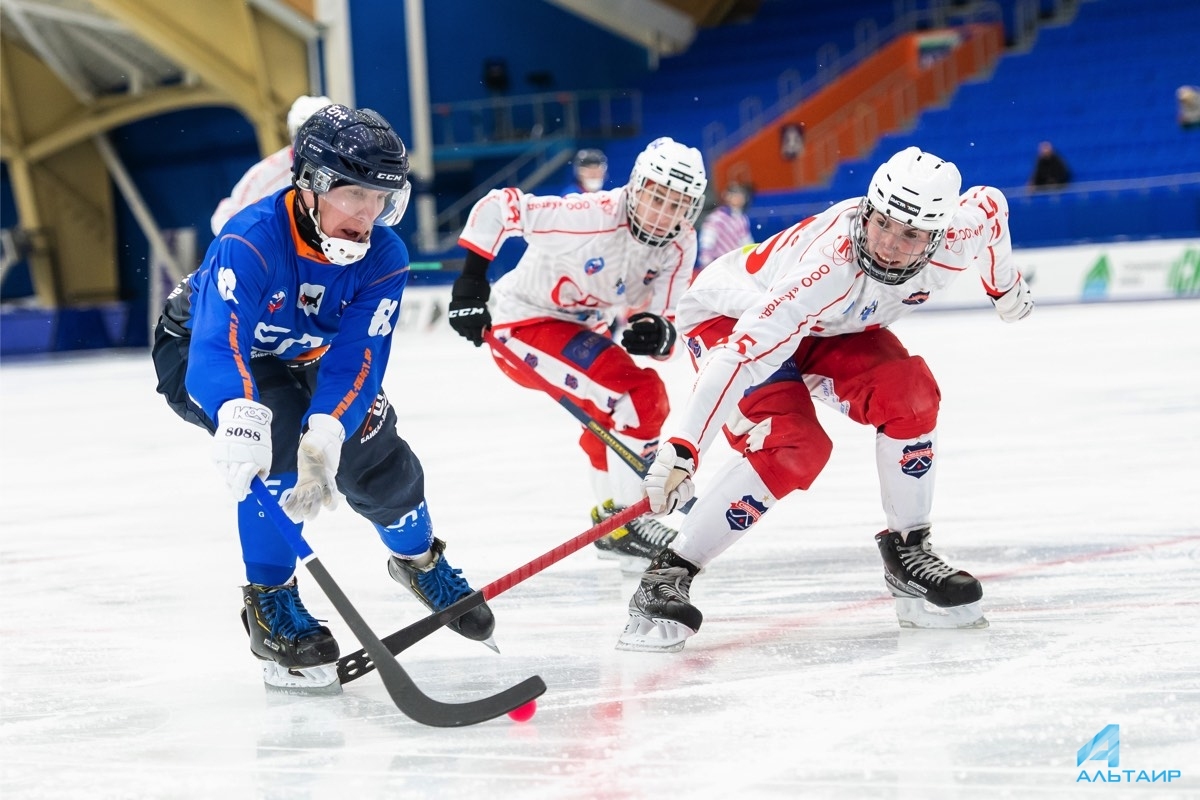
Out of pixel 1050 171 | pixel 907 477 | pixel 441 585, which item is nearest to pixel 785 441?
pixel 907 477

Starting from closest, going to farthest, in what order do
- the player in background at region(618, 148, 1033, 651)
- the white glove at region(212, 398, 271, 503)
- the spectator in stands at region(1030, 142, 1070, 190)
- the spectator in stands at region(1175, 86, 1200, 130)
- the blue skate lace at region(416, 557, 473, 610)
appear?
the white glove at region(212, 398, 271, 503), the player in background at region(618, 148, 1033, 651), the blue skate lace at region(416, 557, 473, 610), the spectator in stands at region(1030, 142, 1070, 190), the spectator in stands at region(1175, 86, 1200, 130)

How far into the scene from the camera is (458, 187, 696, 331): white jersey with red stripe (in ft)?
15.6

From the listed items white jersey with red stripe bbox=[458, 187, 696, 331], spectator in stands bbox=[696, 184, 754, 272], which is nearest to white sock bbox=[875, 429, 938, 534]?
white jersey with red stripe bbox=[458, 187, 696, 331]

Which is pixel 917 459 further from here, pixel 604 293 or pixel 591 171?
pixel 591 171

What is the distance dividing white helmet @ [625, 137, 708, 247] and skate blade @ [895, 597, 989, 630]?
1.53 m

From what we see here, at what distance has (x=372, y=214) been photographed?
304cm

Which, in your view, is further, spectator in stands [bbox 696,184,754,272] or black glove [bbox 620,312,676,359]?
spectator in stands [bbox 696,184,754,272]

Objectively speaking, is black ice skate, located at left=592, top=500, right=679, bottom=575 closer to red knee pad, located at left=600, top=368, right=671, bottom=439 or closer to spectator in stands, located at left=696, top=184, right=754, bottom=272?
red knee pad, located at left=600, top=368, right=671, bottom=439

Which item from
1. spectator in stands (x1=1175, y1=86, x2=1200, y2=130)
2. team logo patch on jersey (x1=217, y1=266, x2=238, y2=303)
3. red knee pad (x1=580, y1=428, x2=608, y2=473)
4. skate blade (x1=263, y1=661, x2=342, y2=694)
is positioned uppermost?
team logo patch on jersey (x1=217, y1=266, x2=238, y2=303)

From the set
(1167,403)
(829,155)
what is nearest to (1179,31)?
(829,155)

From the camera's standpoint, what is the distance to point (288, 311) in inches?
125

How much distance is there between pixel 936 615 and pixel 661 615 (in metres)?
0.65

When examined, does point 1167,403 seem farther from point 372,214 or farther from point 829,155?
point 829,155

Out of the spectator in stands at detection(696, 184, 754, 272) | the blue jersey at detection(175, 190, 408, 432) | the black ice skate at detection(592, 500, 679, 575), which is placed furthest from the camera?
the spectator in stands at detection(696, 184, 754, 272)
